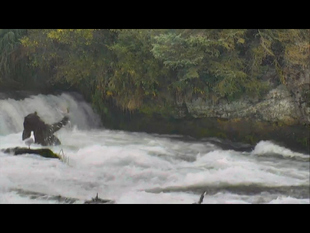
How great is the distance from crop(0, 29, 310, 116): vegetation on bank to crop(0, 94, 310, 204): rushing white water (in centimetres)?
121

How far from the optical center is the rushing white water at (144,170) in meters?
6.18

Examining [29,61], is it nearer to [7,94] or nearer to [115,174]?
[7,94]

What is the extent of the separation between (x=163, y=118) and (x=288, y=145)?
3322 millimetres

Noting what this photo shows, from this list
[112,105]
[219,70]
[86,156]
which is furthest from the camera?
[112,105]

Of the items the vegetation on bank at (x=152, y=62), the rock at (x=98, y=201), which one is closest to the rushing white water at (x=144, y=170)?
the rock at (x=98, y=201)

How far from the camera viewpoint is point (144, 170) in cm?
720

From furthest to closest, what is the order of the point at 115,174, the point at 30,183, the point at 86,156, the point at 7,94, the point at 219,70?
the point at 7,94 → the point at 219,70 → the point at 86,156 → the point at 115,174 → the point at 30,183

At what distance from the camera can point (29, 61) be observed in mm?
10594

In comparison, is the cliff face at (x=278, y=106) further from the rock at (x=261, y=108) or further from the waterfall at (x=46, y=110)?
the waterfall at (x=46, y=110)

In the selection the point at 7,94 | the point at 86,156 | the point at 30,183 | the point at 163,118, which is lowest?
the point at 30,183

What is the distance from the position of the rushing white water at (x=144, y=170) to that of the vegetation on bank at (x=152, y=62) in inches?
47.5

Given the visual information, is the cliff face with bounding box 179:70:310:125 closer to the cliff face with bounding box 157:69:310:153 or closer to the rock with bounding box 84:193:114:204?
A: the cliff face with bounding box 157:69:310:153

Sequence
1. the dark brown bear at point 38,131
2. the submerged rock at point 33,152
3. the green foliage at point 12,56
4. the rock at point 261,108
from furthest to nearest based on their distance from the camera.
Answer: the green foliage at point 12,56 → the rock at point 261,108 → the dark brown bear at point 38,131 → the submerged rock at point 33,152

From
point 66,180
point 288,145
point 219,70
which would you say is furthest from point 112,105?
point 288,145
